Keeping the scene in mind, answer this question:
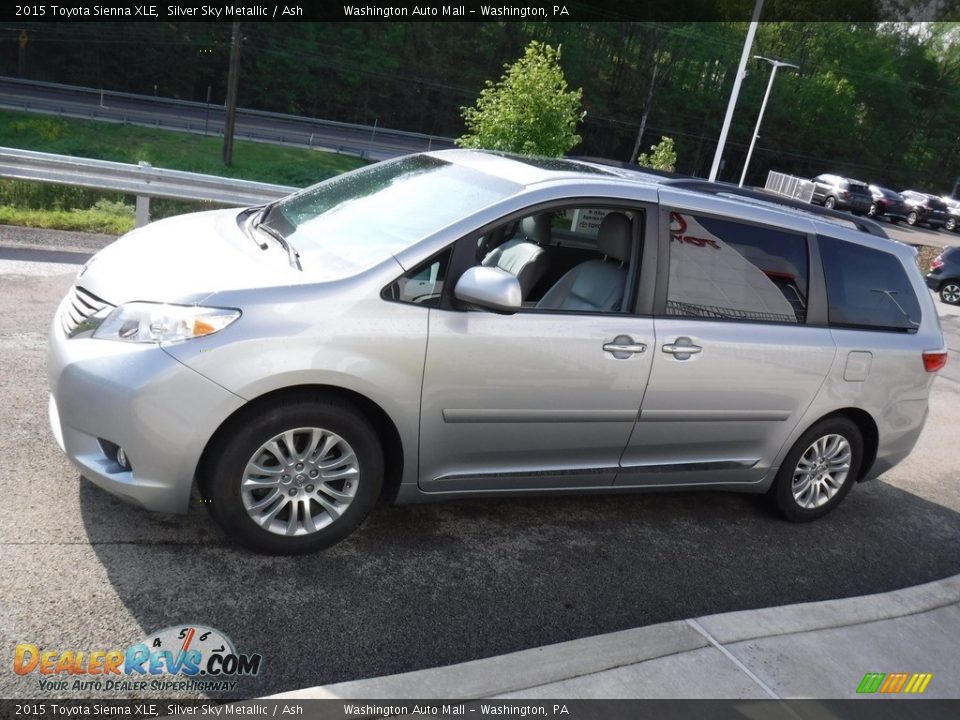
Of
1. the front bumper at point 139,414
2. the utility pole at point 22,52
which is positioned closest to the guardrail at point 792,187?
the front bumper at point 139,414

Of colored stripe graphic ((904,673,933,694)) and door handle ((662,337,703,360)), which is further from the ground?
door handle ((662,337,703,360))

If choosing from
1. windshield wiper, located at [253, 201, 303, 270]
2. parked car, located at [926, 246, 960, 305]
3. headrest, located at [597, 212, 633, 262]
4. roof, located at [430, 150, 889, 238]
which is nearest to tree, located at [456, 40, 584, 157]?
parked car, located at [926, 246, 960, 305]

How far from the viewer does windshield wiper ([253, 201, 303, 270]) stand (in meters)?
3.82

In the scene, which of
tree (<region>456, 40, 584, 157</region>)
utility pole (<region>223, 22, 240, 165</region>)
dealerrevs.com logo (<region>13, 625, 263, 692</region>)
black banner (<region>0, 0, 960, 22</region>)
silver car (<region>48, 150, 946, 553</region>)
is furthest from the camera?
black banner (<region>0, 0, 960, 22</region>)

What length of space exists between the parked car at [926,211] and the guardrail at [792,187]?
5.43 m

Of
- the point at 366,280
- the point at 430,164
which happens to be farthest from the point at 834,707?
the point at 430,164

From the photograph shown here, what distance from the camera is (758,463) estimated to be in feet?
15.8

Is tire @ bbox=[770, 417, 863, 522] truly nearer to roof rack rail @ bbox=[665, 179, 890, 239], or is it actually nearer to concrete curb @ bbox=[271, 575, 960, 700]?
concrete curb @ bbox=[271, 575, 960, 700]

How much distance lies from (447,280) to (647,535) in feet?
6.10

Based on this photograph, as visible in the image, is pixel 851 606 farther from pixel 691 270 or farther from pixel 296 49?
pixel 296 49

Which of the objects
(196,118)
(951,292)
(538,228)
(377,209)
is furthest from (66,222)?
(196,118)

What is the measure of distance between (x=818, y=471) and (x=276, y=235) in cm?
328

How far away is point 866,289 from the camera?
16.4 ft

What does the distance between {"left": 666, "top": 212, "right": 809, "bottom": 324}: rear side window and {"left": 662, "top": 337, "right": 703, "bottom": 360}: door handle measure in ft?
0.45
